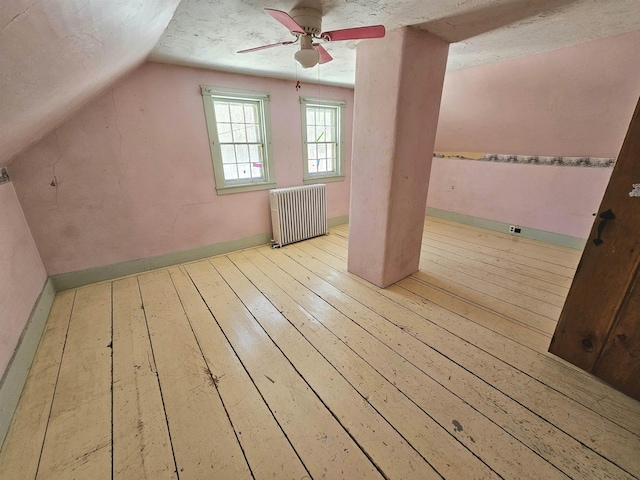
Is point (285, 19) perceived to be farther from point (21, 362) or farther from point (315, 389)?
point (21, 362)

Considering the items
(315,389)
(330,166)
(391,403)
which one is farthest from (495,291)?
(330,166)

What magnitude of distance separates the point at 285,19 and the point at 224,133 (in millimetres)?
2033

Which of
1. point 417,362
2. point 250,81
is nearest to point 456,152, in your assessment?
point 250,81

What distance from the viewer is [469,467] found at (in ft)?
3.80

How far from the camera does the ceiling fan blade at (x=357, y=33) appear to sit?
1.58 meters

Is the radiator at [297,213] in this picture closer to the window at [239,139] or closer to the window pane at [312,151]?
the window at [239,139]

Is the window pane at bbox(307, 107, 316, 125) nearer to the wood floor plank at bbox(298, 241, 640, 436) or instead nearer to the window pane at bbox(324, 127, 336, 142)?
the window pane at bbox(324, 127, 336, 142)

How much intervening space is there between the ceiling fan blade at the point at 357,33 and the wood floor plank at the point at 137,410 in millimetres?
2476

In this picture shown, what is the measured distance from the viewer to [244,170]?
11.5 ft

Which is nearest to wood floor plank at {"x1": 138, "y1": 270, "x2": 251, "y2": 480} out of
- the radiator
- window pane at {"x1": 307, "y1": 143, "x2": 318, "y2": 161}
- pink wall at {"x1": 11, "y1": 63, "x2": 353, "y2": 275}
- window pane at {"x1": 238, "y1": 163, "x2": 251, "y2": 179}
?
pink wall at {"x1": 11, "y1": 63, "x2": 353, "y2": 275}

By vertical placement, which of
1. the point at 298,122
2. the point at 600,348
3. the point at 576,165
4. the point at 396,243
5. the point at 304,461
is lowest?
the point at 304,461

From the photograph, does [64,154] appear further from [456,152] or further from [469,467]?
[456,152]

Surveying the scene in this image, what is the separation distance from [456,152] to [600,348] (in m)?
3.59

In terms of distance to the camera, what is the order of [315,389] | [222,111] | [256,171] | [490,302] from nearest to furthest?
[315,389] < [490,302] < [222,111] < [256,171]
